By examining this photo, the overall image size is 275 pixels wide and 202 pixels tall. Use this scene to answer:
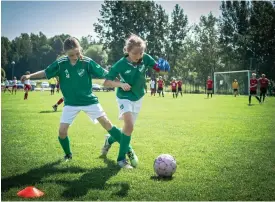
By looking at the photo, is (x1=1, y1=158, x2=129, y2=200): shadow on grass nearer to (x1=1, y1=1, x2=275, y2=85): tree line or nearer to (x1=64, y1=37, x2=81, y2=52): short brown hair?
(x1=64, y1=37, x2=81, y2=52): short brown hair

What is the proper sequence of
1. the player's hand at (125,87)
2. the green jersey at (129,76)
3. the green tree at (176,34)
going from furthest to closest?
the green tree at (176,34), the green jersey at (129,76), the player's hand at (125,87)

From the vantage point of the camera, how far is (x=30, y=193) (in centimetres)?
384

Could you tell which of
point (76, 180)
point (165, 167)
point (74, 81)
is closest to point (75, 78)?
point (74, 81)

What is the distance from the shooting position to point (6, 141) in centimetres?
739

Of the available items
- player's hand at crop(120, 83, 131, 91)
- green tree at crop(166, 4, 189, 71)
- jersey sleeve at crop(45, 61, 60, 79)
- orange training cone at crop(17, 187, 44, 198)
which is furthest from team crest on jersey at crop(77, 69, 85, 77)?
green tree at crop(166, 4, 189, 71)

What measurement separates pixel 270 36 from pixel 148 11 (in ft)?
78.0

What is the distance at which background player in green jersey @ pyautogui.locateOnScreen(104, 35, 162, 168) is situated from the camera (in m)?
5.25

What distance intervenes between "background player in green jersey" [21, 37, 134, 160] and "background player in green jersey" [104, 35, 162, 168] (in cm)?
38

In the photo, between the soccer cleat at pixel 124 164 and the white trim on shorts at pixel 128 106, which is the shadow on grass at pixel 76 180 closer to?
the soccer cleat at pixel 124 164

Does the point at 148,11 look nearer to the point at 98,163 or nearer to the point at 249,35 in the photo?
the point at 249,35

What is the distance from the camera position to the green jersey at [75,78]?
5.47 metres

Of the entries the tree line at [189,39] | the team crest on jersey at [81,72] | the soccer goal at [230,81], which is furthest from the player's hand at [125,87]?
the soccer goal at [230,81]

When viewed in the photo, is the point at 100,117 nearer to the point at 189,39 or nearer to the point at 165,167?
the point at 165,167

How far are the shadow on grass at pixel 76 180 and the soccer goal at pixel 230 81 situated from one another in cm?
3500
